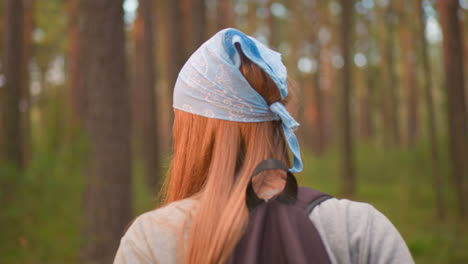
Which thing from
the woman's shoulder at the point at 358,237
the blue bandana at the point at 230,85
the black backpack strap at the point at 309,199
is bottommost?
the woman's shoulder at the point at 358,237

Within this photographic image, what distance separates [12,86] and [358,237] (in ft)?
32.1

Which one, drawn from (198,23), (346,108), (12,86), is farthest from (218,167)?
(346,108)

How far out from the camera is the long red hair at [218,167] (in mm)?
1443

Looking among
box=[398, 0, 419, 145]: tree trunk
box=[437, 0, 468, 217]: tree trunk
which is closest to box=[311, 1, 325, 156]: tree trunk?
box=[398, 0, 419, 145]: tree trunk

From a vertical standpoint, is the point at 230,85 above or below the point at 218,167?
above

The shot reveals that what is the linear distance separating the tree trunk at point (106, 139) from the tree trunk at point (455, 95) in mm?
6448

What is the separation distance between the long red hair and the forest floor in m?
0.83

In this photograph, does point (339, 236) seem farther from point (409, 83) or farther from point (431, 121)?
point (409, 83)

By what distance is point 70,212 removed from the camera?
6.17 m

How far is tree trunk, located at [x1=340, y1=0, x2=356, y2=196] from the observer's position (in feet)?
44.5

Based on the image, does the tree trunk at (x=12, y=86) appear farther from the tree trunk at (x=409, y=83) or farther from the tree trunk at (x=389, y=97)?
Answer: the tree trunk at (x=409, y=83)

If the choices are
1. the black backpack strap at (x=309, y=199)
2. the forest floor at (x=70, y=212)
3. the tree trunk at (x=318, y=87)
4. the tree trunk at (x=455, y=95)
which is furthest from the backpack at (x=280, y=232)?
the tree trunk at (x=318, y=87)

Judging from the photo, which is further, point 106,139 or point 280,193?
point 106,139

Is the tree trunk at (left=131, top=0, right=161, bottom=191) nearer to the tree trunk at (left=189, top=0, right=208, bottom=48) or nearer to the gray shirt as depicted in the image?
the tree trunk at (left=189, top=0, right=208, bottom=48)
